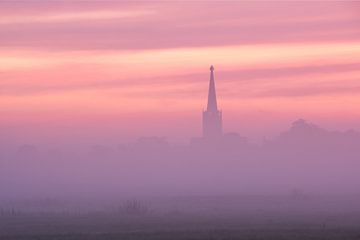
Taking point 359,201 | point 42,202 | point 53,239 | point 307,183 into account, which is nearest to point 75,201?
point 42,202

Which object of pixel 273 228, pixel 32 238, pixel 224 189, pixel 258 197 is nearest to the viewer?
pixel 32 238

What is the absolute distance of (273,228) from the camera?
72.9 meters

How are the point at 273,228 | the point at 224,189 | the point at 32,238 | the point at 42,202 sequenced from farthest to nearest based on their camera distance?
the point at 224,189 → the point at 42,202 → the point at 273,228 → the point at 32,238

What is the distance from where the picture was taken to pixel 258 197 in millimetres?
144250

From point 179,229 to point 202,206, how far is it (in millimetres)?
49538

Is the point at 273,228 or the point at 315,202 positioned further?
the point at 315,202

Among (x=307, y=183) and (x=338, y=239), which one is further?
(x=307, y=183)

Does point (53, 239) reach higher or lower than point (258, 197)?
lower

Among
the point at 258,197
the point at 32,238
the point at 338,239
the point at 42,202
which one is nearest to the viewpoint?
the point at 338,239

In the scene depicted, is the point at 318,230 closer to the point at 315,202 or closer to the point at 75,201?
the point at 315,202

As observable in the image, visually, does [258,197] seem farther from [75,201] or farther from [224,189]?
[224,189]

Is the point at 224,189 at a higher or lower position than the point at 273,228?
higher

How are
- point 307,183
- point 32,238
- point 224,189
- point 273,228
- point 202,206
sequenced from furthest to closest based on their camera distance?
point 307,183 → point 224,189 → point 202,206 → point 273,228 → point 32,238

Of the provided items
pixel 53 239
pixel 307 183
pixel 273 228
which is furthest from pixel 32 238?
pixel 307 183
